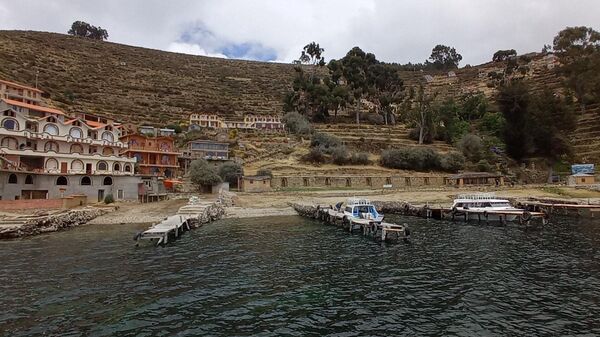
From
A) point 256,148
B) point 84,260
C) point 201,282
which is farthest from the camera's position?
point 256,148

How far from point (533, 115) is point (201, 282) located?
97.3 m

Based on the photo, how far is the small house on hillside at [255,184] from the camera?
2911 inches

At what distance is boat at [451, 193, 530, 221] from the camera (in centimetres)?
4503

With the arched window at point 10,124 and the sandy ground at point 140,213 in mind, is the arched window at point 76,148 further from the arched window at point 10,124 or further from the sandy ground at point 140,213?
the sandy ground at point 140,213

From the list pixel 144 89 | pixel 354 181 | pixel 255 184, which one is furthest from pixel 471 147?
pixel 144 89

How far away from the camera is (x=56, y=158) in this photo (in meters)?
57.9

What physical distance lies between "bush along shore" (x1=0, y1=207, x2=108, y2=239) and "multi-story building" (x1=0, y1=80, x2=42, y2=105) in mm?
47509

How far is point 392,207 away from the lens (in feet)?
192

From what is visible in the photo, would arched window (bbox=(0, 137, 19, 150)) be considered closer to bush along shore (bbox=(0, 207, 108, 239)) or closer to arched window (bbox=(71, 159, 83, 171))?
arched window (bbox=(71, 159, 83, 171))

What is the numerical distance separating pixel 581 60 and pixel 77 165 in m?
136

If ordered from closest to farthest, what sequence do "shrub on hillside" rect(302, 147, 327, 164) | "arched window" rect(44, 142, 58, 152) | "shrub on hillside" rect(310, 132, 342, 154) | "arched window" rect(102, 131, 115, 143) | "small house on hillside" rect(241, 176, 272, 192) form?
1. "arched window" rect(44, 142, 58, 152)
2. "arched window" rect(102, 131, 115, 143)
3. "small house on hillside" rect(241, 176, 272, 192)
4. "shrub on hillside" rect(302, 147, 327, 164)
5. "shrub on hillside" rect(310, 132, 342, 154)

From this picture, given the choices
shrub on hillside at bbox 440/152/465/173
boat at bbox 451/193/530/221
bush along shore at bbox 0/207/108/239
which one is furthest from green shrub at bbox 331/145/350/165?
bush along shore at bbox 0/207/108/239

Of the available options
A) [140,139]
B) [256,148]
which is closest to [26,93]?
[140,139]

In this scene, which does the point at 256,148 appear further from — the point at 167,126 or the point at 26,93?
the point at 26,93
